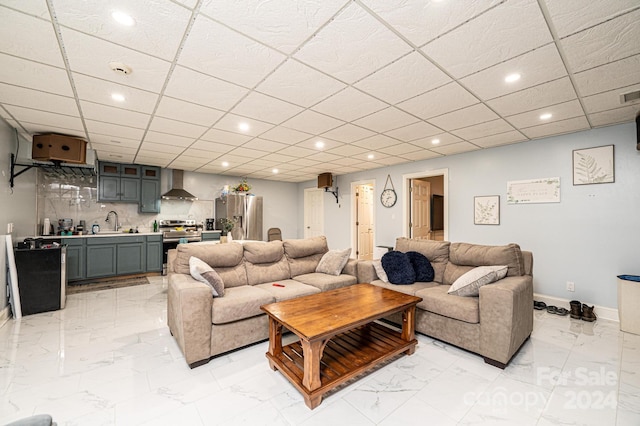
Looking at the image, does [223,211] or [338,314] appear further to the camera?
[223,211]

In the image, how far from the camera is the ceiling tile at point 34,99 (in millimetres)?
2454

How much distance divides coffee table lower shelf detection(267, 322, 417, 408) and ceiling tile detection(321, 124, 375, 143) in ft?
8.02

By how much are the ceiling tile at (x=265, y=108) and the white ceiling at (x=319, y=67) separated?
22 millimetres

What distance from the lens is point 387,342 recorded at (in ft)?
8.04

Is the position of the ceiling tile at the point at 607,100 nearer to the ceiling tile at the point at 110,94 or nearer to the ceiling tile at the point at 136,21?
the ceiling tile at the point at 136,21

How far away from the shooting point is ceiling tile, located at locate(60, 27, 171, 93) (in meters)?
1.77

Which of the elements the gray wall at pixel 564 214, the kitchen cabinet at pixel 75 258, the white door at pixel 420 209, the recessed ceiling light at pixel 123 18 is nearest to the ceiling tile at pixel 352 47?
the recessed ceiling light at pixel 123 18

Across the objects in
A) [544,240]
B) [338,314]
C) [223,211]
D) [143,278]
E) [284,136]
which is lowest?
[143,278]

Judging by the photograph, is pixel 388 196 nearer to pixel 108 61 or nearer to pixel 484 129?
pixel 484 129

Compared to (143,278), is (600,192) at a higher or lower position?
higher

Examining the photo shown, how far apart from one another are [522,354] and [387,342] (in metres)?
1.29

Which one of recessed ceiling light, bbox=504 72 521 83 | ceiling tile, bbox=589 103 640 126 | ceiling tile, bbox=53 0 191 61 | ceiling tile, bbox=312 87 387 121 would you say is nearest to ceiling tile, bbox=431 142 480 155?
ceiling tile, bbox=589 103 640 126

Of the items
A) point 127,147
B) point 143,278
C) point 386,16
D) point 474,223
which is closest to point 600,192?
point 474,223

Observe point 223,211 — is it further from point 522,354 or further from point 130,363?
point 522,354
